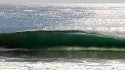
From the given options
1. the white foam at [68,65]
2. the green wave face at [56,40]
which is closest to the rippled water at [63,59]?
the white foam at [68,65]

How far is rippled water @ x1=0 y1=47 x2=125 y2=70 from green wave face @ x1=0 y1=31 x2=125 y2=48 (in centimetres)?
77

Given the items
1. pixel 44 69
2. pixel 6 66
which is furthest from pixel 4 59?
pixel 44 69

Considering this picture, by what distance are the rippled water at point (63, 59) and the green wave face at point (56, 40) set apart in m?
0.77

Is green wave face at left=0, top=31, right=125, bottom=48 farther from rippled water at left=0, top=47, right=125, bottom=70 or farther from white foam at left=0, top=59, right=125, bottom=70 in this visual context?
white foam at left=0, top=59, right=125, bottom=70

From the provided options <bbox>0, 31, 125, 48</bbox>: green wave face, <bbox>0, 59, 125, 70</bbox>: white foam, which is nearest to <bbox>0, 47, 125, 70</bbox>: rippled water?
<bbox>0, 59, 125, 70</bbox>: white foam

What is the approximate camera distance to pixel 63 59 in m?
33.5

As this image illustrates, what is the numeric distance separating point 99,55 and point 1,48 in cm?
949

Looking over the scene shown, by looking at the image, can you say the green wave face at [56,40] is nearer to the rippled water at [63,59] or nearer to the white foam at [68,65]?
the rippled water at [63,59]

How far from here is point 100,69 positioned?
29109 millimetres

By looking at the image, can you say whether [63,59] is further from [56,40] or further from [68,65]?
[56,40]

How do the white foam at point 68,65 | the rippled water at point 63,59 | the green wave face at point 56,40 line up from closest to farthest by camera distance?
the white foam at point 68,65 < the rippled water at point 63,59 < the green wave face at point 56,40

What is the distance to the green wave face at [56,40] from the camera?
1470 inches


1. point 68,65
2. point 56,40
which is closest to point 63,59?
point 68,65

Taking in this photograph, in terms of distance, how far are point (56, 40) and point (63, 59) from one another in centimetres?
471
